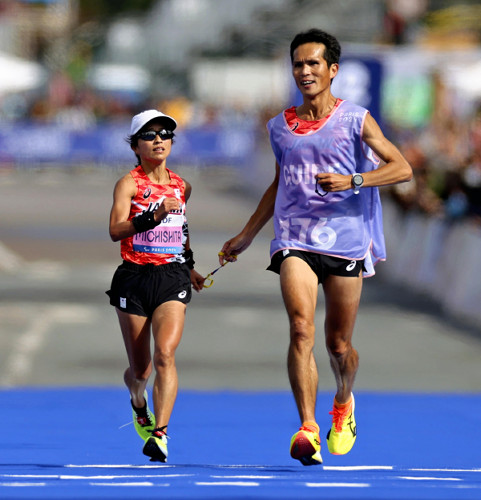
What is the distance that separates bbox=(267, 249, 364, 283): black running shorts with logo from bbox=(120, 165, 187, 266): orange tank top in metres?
0.52

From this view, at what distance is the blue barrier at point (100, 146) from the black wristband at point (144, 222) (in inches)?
1519

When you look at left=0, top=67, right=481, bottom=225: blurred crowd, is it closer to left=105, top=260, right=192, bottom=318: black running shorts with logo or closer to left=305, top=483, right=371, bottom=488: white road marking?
left=105, top=260, right=192, bottom=318: black running shorts with logo

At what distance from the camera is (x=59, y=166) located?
47.6 metres

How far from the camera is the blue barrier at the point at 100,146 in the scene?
152 feet

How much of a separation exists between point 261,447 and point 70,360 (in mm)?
4223

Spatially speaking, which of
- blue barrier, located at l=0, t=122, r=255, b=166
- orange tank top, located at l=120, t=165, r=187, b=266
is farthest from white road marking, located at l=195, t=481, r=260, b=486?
blue barrier, located at l=0, t=122, r=255, b=166

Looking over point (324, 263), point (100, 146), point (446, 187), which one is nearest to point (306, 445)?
point (324, 263)

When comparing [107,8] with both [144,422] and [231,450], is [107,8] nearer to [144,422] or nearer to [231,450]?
[231,450]

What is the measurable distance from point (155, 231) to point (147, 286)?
29 cm

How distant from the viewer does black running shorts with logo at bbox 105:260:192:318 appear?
755cm

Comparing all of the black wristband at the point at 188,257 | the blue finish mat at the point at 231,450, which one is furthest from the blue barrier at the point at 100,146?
the black wristband at the point at 188,257

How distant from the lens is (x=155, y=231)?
295 inches

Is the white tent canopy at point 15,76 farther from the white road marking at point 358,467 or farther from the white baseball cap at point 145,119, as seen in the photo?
the white baseball cap at point 145,119

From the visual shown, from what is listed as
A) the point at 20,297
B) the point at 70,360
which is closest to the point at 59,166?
the point at 20,297
